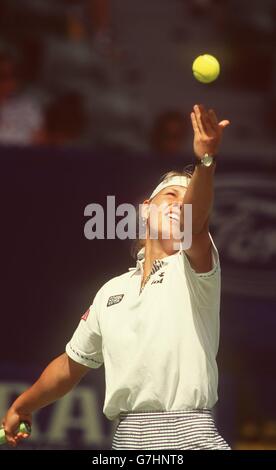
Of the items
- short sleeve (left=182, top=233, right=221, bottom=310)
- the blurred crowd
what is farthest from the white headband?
the blurred crowd

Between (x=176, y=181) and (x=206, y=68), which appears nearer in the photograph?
(x=206, y=68)

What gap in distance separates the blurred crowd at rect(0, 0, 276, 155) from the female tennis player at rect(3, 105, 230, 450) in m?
4.31

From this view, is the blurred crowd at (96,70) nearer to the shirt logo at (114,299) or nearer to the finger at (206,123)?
the shirt logo at (114,299)

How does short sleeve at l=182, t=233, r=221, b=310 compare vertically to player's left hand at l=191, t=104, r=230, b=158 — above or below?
below

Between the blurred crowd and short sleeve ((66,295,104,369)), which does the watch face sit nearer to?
short sleeve ((66,295,104,369))

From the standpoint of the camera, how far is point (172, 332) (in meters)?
5.75

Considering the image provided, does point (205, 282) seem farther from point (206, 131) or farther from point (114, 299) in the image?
point (206, 131)

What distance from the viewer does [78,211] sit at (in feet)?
28.8

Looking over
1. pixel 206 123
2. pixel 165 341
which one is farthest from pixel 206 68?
pixel 165 341

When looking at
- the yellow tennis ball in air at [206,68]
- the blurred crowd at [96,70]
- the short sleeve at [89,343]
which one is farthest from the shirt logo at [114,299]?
the blurred crowd at [96,70]

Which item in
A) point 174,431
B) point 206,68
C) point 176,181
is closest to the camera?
point 174,431

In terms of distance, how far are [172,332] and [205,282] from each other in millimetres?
263

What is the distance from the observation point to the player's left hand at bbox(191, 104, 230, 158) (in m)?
5.47
